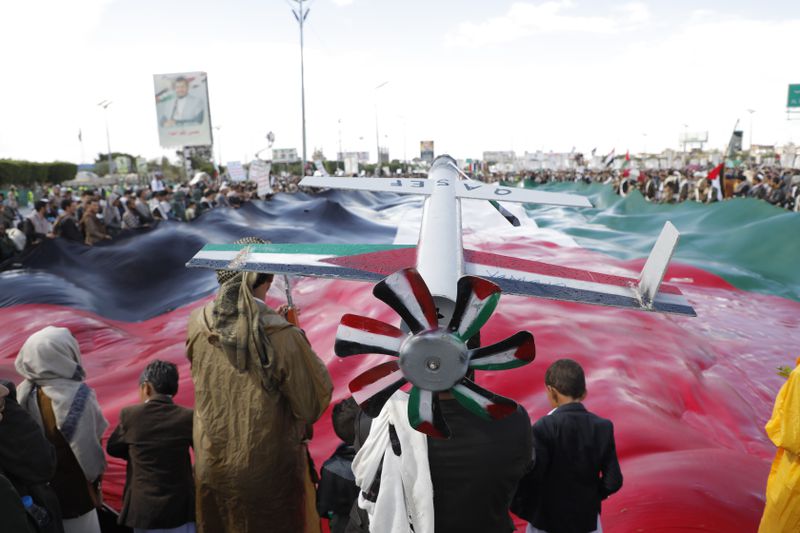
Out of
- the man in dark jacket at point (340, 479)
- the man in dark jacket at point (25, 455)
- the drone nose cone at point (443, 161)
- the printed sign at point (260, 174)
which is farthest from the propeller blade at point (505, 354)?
the printed sign at point (260, 174)

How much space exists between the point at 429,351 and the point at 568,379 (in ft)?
4.36

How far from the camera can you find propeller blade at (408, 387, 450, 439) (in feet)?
7.27

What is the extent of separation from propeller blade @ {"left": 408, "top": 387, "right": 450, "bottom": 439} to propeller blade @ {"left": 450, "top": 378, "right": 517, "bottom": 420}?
119 millimetres

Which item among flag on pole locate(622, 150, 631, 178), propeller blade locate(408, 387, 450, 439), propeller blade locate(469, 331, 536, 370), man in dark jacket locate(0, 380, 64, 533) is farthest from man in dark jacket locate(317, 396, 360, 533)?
flag on pole locate(622, 150, 631, 178)

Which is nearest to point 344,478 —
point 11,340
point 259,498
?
point 259,498

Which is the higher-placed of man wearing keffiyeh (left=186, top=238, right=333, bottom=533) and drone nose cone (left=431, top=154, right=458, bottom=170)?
drone nose cone (left=431, top=154, right=458, bottom=170)

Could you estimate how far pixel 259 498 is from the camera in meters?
3.06

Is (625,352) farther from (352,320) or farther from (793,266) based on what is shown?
(793,266)

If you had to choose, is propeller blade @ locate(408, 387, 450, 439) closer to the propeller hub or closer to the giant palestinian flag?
the propeller hub

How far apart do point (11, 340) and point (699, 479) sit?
8465 millimetres

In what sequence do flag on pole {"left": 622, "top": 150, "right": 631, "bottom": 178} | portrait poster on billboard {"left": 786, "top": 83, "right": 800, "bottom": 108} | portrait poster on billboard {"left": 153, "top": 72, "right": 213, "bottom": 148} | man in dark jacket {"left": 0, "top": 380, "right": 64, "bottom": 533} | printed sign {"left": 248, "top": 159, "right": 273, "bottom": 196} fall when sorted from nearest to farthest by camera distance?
man in dark jacket {"left": 0, "top": 380, "right": 64, "bottom": 533}, printed sign {"left": 248, "top": 159, "right": 273, "bottom": 196}, flag on pole {"left": 622, "top": 150, "right": 631, "bottom": 178}, portrait poster on billboard {"left": 153, "top": 72, "right": 213, "bottom": 148}, portrait poster on billboard {"left": 786, "top": 83, "right": 800, "bottom": 108}

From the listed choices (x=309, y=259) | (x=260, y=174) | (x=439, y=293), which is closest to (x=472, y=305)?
(x=439, y=293)

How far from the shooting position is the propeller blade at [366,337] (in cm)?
247

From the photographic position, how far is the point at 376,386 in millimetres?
2408
